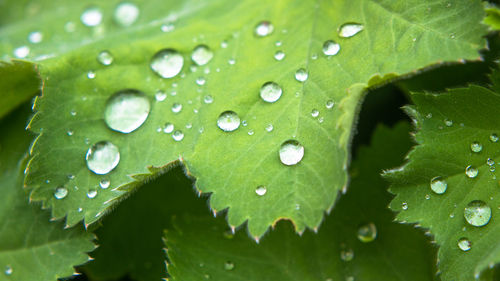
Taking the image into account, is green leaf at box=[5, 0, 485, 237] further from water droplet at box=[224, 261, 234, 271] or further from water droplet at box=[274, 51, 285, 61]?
water droplet at box=[224, 261, 234, 271]

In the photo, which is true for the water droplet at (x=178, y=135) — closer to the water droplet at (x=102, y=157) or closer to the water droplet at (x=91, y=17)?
the water droplet at (x=102, y=157)

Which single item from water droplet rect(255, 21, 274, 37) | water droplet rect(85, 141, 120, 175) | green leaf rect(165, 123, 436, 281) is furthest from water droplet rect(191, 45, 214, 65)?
green leaf rect(165, 123, 436, 281)

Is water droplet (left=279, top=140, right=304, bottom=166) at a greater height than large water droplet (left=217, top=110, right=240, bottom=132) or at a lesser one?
lesser

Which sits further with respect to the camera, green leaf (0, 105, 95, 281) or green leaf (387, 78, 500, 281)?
green leaf (0, 105, 95, 281)

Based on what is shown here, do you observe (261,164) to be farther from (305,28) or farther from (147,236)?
(147,236)

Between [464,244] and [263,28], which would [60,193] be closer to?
[263,28]

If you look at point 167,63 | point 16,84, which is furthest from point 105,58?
point 16,84
